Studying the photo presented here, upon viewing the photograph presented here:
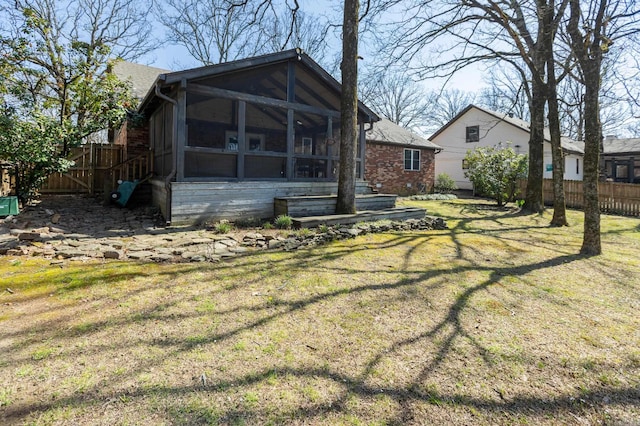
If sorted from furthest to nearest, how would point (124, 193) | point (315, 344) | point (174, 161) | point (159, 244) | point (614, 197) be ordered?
point (614, 197) < point (124, 193) < point (174, 161) < point (159, 244) < point (315, 344)

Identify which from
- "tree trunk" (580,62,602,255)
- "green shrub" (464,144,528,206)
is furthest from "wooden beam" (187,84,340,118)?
"green shrub" (464,144,528,206)

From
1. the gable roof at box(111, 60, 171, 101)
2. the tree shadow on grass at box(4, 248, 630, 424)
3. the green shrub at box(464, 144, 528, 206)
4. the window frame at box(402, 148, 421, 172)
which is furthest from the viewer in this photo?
the window frame at box(402, 148, 421, 172)

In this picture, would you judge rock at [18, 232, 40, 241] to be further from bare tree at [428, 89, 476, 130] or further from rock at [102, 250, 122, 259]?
bare tree at [428, 89, 476, 130]

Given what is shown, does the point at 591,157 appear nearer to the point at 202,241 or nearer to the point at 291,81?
the point at 291,81

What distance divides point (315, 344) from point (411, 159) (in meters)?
17.2

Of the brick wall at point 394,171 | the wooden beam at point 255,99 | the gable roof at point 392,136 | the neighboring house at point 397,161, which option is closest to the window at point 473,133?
the neighboring house at point 397,161

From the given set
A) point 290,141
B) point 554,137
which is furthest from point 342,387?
point 554,137

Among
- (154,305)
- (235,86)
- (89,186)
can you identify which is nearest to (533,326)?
(154,305)

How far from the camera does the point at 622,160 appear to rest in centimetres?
2628

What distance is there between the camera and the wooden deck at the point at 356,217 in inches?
279

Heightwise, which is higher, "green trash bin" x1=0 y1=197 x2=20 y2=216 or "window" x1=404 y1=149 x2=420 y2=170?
"window" x1=404 y1=149 x2=420 y2=170

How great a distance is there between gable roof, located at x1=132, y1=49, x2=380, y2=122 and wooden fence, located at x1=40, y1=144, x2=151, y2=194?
106 inches

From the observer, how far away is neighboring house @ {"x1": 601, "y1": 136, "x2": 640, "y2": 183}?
25.1 metres

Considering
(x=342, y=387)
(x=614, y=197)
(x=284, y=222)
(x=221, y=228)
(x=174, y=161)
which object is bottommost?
(x=342, y=387)
